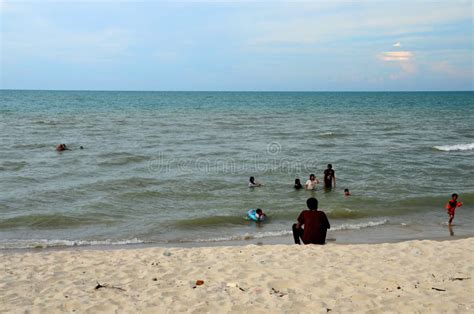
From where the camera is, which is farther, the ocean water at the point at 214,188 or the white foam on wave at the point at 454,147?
A: the white foam on wave at the point at 454,147

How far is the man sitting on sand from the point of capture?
8.87 metres

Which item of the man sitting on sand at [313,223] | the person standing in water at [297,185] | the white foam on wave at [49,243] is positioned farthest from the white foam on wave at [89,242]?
the person standing in water at [297,185]

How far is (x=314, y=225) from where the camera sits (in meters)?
8.99

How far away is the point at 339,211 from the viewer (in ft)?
45.2

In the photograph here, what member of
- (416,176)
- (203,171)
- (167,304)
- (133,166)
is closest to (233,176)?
(203,171)

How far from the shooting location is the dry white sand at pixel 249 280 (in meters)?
5.92

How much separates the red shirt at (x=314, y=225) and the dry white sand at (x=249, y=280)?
1.17 feet

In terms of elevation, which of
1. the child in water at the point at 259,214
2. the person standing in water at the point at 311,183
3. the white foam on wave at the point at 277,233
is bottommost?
the white foam on wave at the point at 277,233

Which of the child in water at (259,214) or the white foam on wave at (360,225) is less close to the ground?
the child in water at (259,214)

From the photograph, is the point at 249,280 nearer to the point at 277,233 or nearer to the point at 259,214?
the point at 277,233

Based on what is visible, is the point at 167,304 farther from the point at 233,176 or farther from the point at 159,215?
the point at 233,176

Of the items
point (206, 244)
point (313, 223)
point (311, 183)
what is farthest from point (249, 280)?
point (311, 183)

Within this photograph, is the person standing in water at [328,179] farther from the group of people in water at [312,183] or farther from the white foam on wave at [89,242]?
the white foam on wave at [89,242]

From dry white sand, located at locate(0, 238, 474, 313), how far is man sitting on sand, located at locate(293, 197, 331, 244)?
361 millimetres
